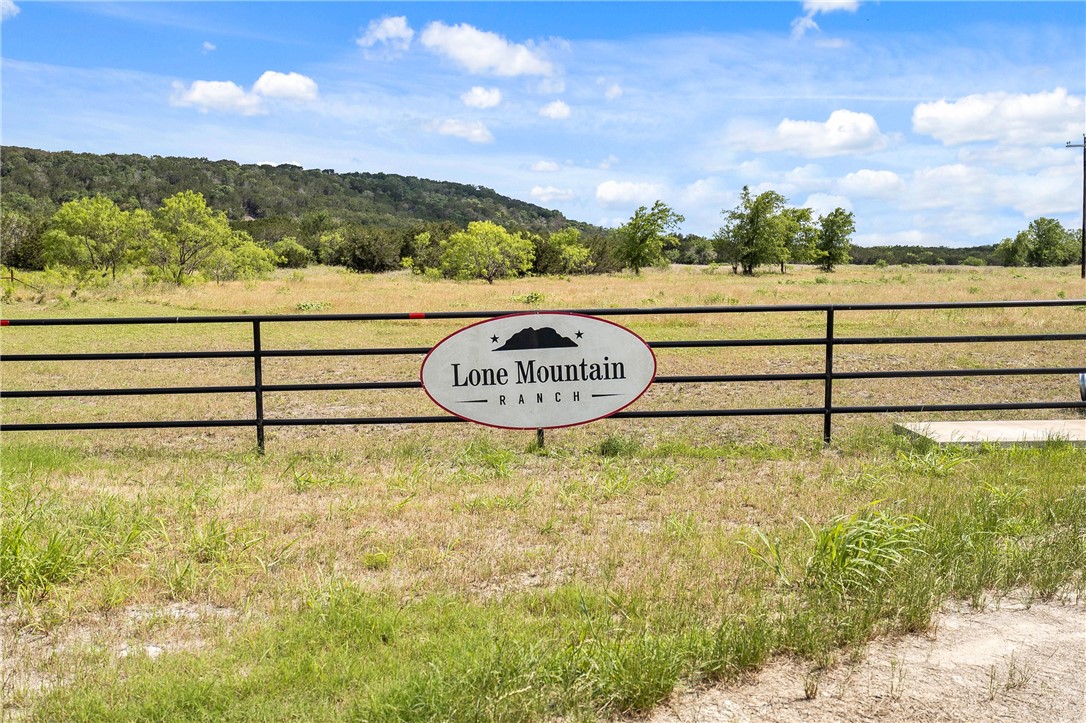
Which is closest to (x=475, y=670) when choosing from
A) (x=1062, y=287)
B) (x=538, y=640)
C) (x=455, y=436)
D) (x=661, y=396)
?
(x=538, y=640)

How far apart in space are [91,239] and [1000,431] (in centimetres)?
5222

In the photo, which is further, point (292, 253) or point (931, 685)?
point (292, 253)

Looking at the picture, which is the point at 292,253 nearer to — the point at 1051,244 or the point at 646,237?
the point at 646,237

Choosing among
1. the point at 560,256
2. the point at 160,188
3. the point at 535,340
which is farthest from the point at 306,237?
the point at 535,340

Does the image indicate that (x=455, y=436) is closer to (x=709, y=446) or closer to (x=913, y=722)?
(x=709, y=446)

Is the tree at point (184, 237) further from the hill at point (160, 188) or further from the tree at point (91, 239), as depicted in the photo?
the hill at point (160, 188)

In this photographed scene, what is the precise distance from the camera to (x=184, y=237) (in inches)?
1753

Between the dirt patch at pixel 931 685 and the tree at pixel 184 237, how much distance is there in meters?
45.8

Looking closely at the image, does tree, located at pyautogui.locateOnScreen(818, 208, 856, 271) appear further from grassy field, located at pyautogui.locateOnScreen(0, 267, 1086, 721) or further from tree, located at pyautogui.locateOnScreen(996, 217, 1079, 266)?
grassy field, located at pyautogui.locateOnScreen(0, 267, 1086, 721)

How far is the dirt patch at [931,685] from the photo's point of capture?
2.93 meters

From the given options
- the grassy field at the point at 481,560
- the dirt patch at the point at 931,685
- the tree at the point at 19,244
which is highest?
the tree at the point at 19,244

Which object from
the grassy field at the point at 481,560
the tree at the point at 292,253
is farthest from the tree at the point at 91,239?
the grassy field at the point at 481,560

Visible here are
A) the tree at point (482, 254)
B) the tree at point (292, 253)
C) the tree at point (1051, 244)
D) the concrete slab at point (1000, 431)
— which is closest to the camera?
the concrete slab at point (1000, 431)

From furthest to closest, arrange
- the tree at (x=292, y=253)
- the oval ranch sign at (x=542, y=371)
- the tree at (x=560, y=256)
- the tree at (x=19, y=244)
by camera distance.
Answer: the tree at (x=292, y=253), the tree at (x=560, y=256), the tree at (x=19, y=244), the oval ranch sign at (x=542, y=371)
